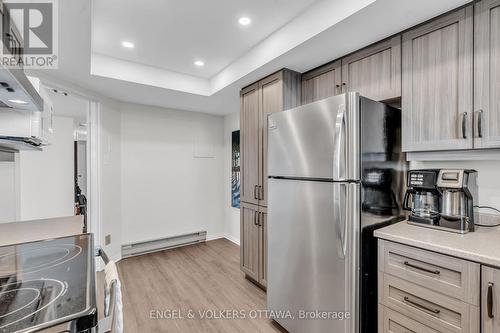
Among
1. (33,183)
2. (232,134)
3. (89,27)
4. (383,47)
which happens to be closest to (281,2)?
(383,47)

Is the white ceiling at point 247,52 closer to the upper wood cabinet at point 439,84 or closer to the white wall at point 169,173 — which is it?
the upper wood cabinet at point 439,84

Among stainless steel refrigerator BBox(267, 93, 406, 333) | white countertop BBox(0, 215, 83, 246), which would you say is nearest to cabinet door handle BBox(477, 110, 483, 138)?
stainless steel refrigerator BBox(267, 93, 406, 333)

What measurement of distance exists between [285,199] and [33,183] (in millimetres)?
5030

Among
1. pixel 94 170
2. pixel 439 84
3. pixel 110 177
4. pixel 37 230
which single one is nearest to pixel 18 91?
pixel 37 230

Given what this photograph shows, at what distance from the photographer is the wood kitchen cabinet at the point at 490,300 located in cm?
104

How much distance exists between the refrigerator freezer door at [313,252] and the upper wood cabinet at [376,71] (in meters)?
0.86

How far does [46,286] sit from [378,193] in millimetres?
1824

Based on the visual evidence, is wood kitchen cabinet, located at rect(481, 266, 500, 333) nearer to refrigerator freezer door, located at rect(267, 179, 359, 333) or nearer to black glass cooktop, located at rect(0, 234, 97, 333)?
refrigerator freezer door, located at rect(267, 179, 359, 333)

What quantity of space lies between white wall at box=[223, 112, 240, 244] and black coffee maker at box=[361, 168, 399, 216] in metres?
2.76

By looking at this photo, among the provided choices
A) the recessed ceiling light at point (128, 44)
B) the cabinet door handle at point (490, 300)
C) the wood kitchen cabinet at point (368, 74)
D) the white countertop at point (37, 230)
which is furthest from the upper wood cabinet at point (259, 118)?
the cabinet door handle at point (490, 300)

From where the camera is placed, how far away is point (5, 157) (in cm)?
214

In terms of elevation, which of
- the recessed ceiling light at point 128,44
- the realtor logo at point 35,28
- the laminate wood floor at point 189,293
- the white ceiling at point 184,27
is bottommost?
the laminate wood floor at point 189,293

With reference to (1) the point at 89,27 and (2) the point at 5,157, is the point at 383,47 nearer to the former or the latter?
(1) the point at 89,27

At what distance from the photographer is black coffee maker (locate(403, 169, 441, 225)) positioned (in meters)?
1.55
